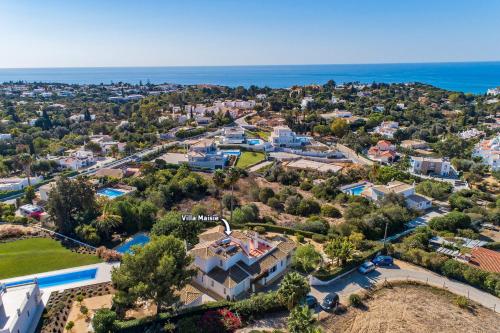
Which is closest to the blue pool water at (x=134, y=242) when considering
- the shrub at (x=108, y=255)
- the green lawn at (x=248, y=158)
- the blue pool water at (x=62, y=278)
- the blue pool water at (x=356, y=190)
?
the shrub at (x=108, y=255)

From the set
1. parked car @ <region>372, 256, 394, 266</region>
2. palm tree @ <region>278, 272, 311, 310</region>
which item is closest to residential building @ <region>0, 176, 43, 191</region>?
palm tree @ <region>278, 272, 311, 310</region>

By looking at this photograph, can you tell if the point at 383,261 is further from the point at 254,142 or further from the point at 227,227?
the point at 254,142

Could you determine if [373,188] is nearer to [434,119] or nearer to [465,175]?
[465,175]

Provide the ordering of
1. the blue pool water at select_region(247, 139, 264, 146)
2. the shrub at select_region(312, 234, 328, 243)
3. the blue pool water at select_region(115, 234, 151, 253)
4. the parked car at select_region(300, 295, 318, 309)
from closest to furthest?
1. the parked car at select_region(300, 295, 318, 309)
2. the blue pool water at select_region(115, 234, 151, 253)
3. the shrub at select_region(312, 234, 328, 243)
4. the blue pool water at select_region(247, 139, 264, 146)

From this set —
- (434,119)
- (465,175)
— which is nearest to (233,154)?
(465,175)

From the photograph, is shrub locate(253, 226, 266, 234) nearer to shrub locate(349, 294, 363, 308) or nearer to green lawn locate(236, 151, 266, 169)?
shrub locate(349, 294, 363, 308)

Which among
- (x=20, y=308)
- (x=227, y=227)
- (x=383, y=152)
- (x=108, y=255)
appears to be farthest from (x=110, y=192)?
(x=383, y=152)

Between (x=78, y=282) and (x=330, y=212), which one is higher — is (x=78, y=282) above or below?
above

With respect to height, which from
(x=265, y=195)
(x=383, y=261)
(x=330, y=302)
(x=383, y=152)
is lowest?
(x=383, y=152)
